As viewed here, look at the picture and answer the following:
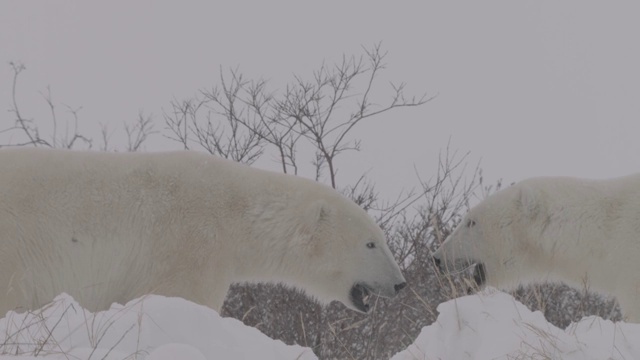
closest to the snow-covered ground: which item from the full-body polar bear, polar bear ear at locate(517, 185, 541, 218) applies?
the full-body polar bear

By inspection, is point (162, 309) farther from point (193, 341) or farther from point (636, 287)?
point (636, 287)

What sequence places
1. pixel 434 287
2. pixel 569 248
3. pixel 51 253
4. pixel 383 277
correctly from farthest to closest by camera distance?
pixel 434 287, pixel 569 248, pixel 383 277, pixel 51 253

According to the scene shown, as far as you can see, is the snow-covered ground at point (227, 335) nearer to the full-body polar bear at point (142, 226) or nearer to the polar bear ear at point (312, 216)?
the full-body polar bear at point (142, 226)

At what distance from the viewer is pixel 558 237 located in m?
6.00

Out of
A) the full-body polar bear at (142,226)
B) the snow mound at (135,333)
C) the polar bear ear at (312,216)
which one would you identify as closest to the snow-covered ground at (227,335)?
the snow mound at (135,333)

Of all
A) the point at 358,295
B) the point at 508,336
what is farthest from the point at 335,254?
the point at 508,336

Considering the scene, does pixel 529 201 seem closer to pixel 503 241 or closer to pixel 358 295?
pixel 503 241

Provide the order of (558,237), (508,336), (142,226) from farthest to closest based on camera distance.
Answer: (558,237)
(142,226)
(508,336)

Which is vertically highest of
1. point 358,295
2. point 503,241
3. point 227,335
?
point 227,335

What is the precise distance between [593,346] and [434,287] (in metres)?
4.26

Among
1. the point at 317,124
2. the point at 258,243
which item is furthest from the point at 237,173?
the point at 317,124

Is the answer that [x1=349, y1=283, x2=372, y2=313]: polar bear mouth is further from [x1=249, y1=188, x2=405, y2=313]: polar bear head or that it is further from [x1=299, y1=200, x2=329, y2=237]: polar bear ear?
[x1=299, y1=200, x2=329, y2=237]: polar bear ear

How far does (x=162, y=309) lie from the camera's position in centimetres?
311

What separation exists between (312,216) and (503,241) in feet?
5.44
